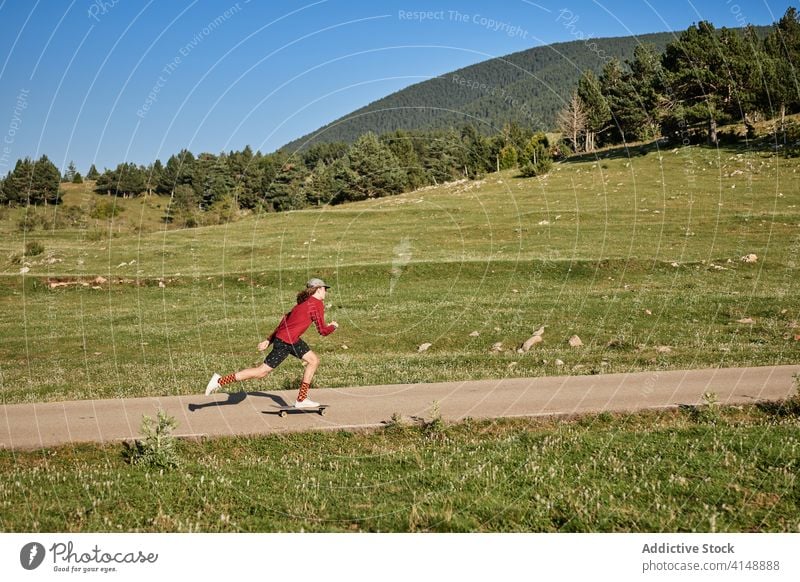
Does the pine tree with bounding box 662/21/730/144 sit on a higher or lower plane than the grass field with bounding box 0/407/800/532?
higher

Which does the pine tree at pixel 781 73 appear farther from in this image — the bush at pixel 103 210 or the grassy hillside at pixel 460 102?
the bush at pixel 103 210

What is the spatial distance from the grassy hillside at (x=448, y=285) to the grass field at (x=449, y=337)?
0.58 ft

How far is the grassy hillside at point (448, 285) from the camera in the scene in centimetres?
1923

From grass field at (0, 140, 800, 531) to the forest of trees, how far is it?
321 cm

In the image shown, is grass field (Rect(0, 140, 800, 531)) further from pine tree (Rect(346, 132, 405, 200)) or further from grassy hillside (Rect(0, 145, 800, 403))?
pine tree (Rect(346, 132, 405, 200))

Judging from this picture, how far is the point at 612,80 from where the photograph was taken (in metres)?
66.4

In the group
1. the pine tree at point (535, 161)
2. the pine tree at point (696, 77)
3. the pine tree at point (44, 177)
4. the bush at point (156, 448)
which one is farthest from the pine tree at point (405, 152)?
the bush at point (156, 448)

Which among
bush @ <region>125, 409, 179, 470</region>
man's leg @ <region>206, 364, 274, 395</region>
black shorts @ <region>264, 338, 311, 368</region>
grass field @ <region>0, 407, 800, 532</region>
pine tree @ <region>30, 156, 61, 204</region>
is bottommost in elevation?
grass field @ <region>0, 407, 800, 532</region>

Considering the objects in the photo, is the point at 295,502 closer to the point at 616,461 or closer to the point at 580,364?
the point at 616,461

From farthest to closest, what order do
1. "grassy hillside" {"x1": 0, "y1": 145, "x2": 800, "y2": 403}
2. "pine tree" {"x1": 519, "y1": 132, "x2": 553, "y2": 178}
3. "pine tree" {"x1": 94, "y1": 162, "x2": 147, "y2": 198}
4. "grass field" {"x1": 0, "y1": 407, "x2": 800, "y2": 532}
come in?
"pine tree" {"x1": 94, "y1": 162, "x2": 147, "y2": 198} < "pine tree" {"x1": 519, "y1": 132, "x2": 553, "y2": 178} < "grassy hillside" {"x1": 0, "y1": 145, "x2": 800, "y2": 403} < "grass field" {"x1": 0, "y1": 407, "x2": 800, "y2": 532}

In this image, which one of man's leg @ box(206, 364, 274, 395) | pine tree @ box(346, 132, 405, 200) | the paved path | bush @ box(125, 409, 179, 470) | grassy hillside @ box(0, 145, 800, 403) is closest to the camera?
bush @ box(125, 409, 179, 470)

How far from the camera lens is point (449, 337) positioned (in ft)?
79.9

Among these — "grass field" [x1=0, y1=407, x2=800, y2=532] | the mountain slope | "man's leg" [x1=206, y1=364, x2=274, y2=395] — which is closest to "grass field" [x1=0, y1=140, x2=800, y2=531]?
"grass field" [x1=0, y1=407, x2=800, y2=532]

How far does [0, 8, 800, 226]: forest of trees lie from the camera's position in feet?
173
